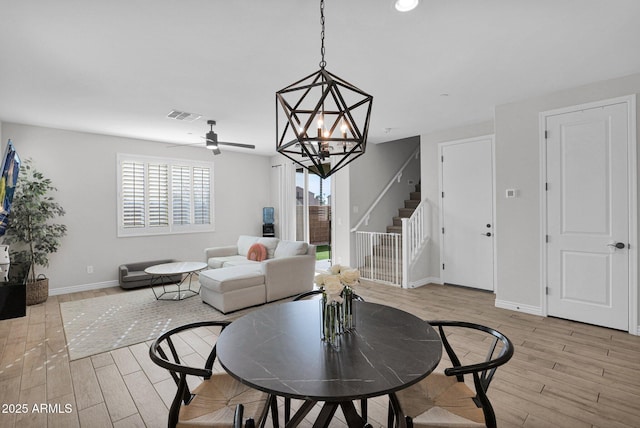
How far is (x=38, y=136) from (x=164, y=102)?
8.75 ft

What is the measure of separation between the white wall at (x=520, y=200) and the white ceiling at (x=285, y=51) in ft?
0.78

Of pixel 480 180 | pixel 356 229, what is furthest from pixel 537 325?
pixel 356 229

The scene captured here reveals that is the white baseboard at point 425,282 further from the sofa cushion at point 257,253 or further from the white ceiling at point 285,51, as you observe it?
the white ceiling at point 285,51

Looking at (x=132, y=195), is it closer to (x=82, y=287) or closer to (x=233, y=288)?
(x=82, y=287)

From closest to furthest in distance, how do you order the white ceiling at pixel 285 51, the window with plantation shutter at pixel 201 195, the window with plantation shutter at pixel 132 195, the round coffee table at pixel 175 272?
the white ceiling at pixel 285 51
the round coffee table at pixel 175 272
the window with plantation shutter at pixel 132 195
the window with plantation shutter at pixel 201 195

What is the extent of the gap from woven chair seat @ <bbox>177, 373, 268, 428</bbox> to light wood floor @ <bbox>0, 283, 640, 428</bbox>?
75 cm

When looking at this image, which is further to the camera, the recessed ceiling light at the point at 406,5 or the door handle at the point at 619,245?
the door handle at the point at 619,245

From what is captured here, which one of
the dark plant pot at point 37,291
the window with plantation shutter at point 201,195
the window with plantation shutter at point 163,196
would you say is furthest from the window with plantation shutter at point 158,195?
the dark plant pot at point 37,291

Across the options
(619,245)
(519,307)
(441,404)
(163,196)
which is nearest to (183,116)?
(163,196)

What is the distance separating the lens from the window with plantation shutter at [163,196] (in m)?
5.70

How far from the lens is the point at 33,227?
4.54 meters

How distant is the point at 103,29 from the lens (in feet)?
7.46

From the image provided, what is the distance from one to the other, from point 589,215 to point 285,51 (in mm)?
3694

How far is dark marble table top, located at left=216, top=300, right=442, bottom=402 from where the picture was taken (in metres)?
1.15
